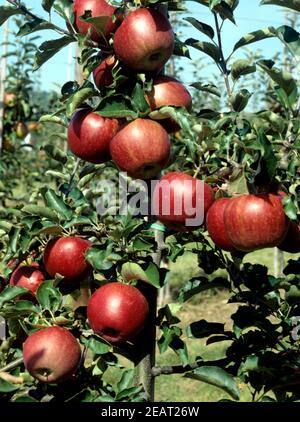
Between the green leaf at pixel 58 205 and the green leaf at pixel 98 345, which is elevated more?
the green leaf at pixel 58 205

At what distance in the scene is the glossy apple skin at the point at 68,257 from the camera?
1350mm

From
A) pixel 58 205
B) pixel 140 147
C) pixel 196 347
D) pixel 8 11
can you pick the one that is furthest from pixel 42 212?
pixel 196 347

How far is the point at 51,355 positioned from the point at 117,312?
0.17 m

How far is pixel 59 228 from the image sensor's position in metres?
1.41

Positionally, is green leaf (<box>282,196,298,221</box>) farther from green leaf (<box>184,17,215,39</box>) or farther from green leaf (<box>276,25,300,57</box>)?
green leaf (<box>184,17,215,39</box>)

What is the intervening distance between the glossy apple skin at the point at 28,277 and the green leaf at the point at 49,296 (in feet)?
0.39

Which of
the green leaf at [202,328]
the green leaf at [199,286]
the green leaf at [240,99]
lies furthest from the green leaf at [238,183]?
the green leaf at [202,328]

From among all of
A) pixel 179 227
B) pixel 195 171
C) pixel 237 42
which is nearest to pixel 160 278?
pixel 179 227

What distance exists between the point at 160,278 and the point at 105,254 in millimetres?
154

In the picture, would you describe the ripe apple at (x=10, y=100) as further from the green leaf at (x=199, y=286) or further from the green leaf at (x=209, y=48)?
the green leaf at (x=199, y=286)

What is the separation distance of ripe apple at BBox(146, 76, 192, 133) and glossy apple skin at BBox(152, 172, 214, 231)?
16cm
